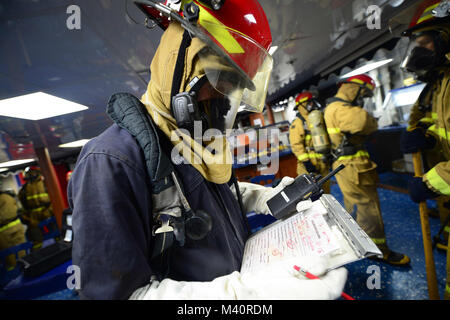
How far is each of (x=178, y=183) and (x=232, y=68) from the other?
627 mm

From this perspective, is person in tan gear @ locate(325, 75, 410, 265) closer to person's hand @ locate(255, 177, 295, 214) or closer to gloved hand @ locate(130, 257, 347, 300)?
person's hand @ locate(255, 177, 295, 214)

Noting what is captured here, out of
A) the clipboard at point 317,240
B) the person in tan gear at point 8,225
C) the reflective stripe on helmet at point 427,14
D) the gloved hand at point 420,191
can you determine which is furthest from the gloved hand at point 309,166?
the person in tan gear at point 8,225

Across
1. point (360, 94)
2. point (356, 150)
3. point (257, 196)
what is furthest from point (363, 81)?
point (257, 196)

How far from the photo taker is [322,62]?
5.72m

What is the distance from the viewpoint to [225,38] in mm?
906

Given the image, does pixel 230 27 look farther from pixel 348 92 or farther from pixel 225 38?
pixel 348 92

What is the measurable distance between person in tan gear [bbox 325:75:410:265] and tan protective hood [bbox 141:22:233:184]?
2484 mm

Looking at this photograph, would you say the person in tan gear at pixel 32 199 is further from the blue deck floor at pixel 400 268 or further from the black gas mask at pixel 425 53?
the black gas mask at pixel 425 53

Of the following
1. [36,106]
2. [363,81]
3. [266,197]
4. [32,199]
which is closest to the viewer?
[266,197]

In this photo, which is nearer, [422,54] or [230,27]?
[230,27]

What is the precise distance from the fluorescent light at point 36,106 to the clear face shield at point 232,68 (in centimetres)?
334

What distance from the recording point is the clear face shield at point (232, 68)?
90cm

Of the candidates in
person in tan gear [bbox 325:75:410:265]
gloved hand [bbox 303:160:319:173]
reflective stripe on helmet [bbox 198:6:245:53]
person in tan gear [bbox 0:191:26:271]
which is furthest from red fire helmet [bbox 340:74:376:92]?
person in tan gear [bbox 0:191:26:271]
